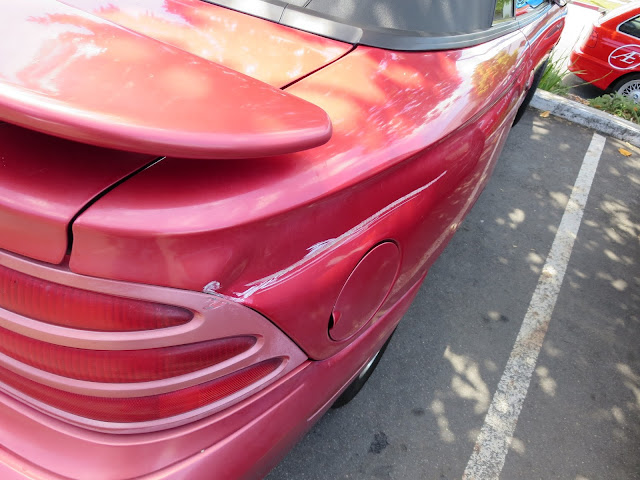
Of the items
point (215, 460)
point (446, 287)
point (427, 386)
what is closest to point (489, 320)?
point (446, 287)

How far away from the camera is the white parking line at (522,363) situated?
87.4 inches

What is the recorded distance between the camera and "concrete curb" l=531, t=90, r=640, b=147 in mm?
5344

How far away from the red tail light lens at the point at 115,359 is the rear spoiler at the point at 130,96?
1.27 feet

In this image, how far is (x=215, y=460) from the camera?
114 centimetres

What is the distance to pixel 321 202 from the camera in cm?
117

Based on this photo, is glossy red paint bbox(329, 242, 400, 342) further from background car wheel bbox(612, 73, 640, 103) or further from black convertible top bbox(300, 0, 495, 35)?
background car wheel bbox(612, 73, 640, 103)

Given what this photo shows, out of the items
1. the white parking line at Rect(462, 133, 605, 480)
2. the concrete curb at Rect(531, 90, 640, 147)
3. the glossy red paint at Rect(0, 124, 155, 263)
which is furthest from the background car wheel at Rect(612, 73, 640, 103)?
the glossy red paint at Rect(0, 124, 155, 263)

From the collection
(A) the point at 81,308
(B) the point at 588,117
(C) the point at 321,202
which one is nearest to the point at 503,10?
(C) the point at 321,202

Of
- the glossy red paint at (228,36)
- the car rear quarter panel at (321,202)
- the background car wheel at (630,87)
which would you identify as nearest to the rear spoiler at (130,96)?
the car rear quarter panel at (321,202)

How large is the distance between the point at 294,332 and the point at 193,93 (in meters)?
0.55

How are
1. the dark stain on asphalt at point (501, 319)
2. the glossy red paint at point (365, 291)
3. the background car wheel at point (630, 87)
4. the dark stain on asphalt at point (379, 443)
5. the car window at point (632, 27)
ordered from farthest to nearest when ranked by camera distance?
the background car wheel at point (630, 87) → the car window at point (632, 27) → the dark stain on asphalt at point (501, 319) → the dark stain on asphalt at point (379, 443) → the glossy red paint at point (365, 291)

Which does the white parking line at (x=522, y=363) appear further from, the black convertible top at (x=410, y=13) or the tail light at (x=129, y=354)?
the black convertible top at (x=410, y=13)

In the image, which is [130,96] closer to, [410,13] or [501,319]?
[410,13]

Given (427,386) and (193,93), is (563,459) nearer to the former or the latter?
(427,386)
